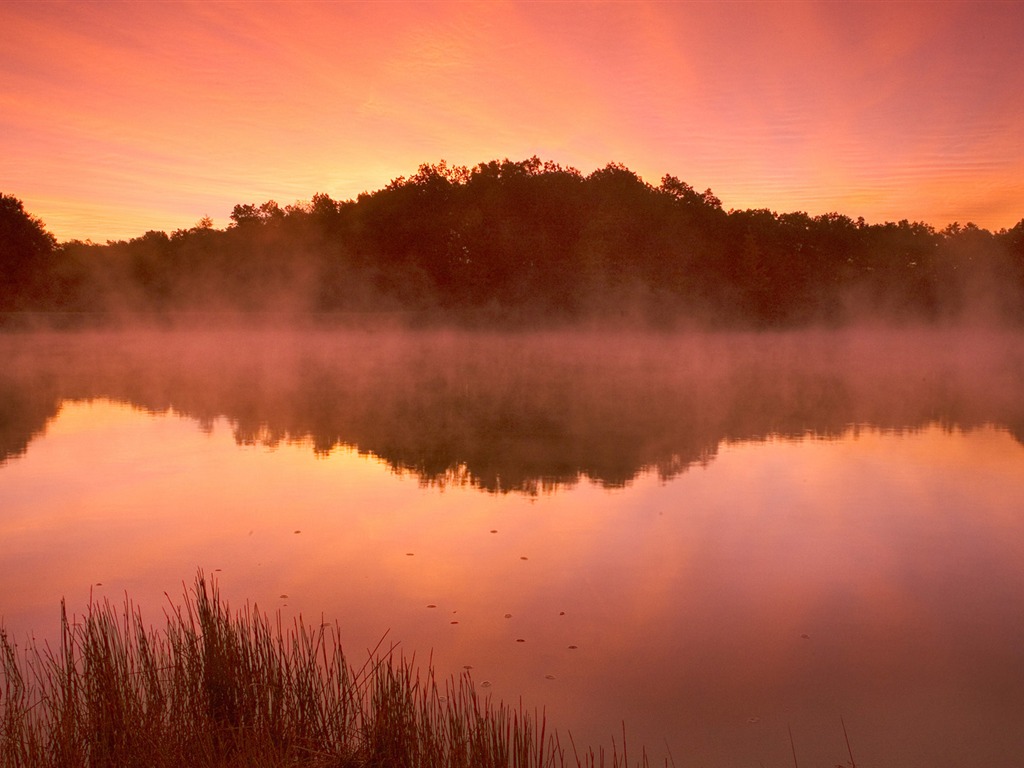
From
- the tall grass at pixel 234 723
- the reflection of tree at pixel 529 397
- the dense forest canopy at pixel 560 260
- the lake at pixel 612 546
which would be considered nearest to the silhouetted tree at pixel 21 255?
the dense forest canopy at pixel 560 260

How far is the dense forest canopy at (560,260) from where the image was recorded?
82.2 metres

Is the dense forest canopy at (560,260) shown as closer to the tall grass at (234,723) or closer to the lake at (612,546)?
the lake at (612,546)

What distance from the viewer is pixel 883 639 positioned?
7.92 meters

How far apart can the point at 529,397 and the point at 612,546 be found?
1848 cm

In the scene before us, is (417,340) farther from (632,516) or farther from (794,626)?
(794,626)

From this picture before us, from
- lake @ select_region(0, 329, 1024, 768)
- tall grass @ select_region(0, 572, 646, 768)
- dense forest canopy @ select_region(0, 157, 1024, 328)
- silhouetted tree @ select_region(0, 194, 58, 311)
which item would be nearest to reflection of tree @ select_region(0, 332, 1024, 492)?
lake @ select_region(0, 329, 1024, 768)

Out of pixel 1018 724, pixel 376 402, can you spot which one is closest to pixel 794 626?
pixel 1018 724

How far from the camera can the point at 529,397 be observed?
2938 centimetres

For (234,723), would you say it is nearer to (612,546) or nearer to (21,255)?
(612,546)

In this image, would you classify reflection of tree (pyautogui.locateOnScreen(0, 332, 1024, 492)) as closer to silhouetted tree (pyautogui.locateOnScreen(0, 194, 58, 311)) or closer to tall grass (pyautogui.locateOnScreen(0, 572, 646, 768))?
tall grass (pyautogui.locateOnScreen(0, 572, 646, 768))

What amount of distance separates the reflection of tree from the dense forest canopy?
23.1 meters

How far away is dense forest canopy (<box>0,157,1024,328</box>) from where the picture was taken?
82188mm

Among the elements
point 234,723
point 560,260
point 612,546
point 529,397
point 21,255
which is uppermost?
point 21,255

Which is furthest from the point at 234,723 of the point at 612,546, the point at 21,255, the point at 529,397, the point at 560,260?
the point at 21,255
